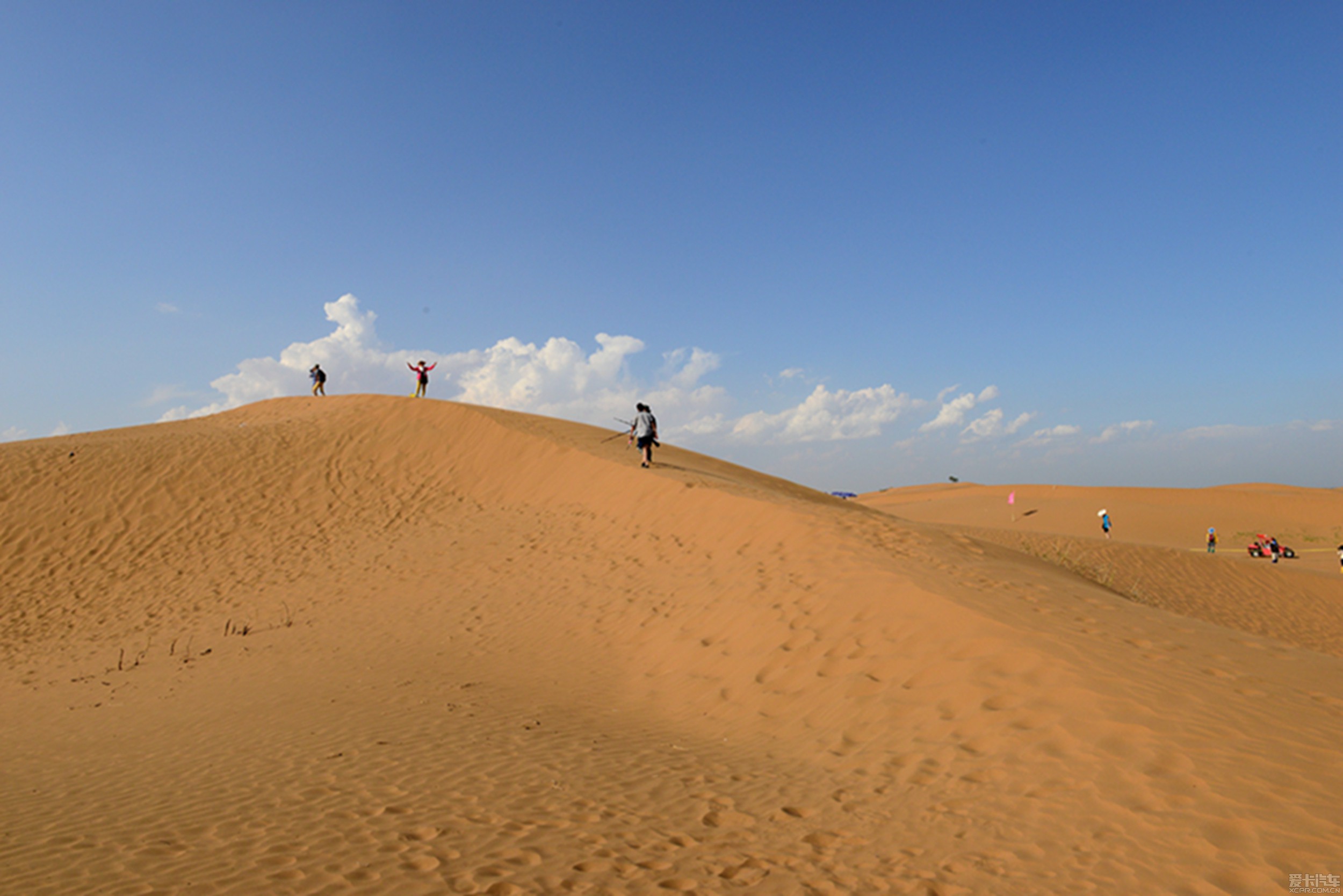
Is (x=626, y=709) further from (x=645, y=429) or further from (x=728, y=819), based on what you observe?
(x=645, y=429)

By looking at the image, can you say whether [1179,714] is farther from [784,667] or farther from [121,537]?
[121,537]

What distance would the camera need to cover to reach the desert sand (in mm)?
3613

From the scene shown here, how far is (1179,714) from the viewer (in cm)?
476

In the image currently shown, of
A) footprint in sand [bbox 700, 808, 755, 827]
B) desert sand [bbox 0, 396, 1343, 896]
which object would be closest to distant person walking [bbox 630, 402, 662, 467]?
desert sand [bbox 0, 396, 1343, 896]

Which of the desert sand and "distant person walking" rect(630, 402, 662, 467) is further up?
"distant person walking" rect(630, 402, 662, 467)

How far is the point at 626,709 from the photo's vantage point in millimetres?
7117

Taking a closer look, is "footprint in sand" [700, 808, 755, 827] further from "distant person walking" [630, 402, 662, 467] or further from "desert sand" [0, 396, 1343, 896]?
"distant person walking" [630, 402, 662, 467]

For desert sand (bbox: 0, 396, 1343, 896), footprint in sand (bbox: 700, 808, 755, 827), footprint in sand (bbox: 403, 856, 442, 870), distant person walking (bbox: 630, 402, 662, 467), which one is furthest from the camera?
distant person walking (bbox: 630, 402, 662, 467)

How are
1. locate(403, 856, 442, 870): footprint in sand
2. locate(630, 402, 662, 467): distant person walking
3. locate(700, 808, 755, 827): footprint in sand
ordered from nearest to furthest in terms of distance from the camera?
locate(403, 856, 442, 870): footprint in sand → locate(700, 808, 755, 827): footprint in sand → locate(630, 402, 662, 467): distant person walking

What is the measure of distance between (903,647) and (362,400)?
21581 millimetres

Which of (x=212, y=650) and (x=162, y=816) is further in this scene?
(x=212, y=650)

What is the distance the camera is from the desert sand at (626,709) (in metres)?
3.61

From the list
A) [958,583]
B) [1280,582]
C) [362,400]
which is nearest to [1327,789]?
[958,583]

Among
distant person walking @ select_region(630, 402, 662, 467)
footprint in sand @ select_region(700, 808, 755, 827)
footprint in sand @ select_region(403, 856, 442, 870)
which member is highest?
distant person walking @ select_region(630, 402, 662, 467)
